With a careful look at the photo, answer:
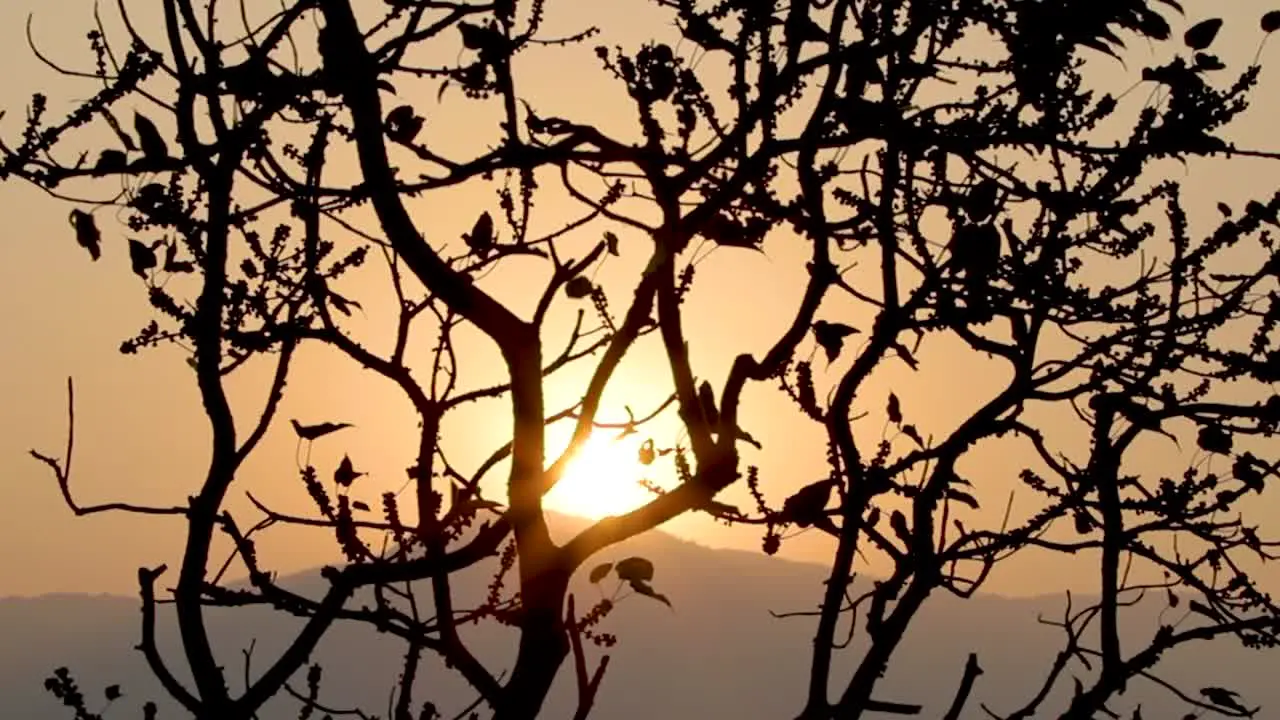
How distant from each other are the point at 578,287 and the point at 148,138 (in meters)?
1.23

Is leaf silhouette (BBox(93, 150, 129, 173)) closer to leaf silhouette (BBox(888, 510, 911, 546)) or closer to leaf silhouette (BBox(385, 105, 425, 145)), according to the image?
leaf silhouette (BBox(385, 105, 425, 145))

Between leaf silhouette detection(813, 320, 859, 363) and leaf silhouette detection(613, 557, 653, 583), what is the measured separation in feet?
3.27

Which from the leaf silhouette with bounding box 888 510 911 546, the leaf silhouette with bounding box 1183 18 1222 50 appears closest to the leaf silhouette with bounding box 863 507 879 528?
the leaf silhouette with bounding box 888 510 911 546

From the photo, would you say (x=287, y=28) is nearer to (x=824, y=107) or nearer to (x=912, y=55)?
(x=824, y=107)

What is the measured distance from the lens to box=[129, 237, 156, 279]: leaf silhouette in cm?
439

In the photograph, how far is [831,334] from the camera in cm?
450

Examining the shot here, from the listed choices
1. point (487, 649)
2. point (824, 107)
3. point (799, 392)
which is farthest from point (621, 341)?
point (487, 649)

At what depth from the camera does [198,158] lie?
3.83 m

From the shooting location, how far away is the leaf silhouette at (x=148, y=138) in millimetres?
3908

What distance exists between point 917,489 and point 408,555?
5.92 ft

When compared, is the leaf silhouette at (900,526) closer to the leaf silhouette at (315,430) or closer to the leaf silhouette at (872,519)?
the leaf silhouette at (872,519)

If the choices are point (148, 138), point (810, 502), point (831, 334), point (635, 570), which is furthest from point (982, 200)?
point (148, 138)

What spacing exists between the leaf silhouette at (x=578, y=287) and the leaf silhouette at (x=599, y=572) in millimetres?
759

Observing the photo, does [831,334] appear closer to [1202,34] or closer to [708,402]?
[708,402]
